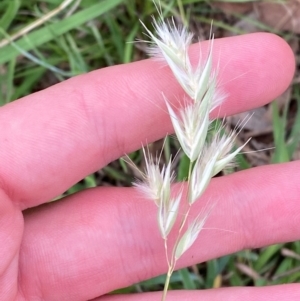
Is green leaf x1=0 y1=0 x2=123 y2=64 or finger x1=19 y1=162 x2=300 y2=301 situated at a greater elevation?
green leaf x1=0 y1=0 x2=123 y2=64

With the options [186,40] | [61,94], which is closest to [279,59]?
[186,40]

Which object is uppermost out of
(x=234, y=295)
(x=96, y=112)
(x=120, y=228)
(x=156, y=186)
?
(x=96, y=112)

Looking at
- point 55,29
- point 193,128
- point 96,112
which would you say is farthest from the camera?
point 55,29

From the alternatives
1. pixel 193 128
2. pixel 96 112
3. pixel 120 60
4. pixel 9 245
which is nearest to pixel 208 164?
pixel 193 128

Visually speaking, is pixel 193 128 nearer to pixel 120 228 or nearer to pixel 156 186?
pixel 156 186

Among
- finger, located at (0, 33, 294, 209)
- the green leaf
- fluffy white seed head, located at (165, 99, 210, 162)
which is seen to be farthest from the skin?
the green leaf

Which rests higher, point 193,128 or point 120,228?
point 193,128

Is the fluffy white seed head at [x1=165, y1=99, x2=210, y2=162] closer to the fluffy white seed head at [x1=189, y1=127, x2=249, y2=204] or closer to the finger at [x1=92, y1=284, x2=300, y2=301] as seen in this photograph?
the fluffy white seed head at [x1=189, y1=127, x2=249, y2=204]
